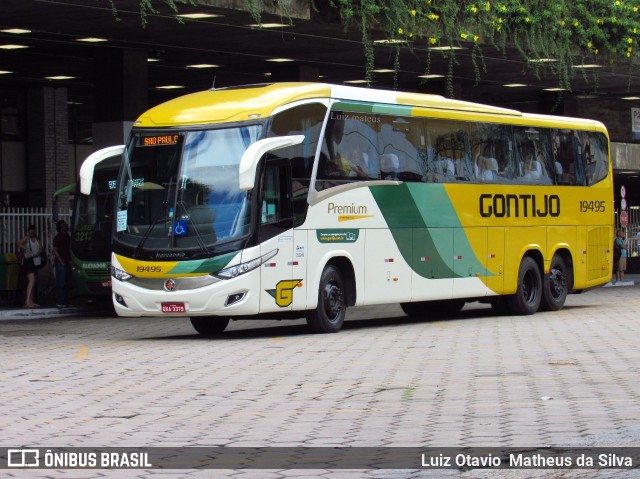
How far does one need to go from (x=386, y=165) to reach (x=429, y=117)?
1.86m

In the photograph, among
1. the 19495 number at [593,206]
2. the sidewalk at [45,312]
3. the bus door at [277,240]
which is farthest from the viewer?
the sidewalk at [45,312]

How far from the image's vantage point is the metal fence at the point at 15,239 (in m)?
33.3

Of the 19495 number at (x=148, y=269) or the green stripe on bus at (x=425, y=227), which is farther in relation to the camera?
the green stripe on bus at (x=425, y=227)

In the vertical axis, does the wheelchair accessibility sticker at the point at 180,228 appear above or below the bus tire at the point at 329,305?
above

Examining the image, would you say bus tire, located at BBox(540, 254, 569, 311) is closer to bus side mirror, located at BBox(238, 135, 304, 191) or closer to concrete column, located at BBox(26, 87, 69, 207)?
bus side mirror, located at BBox(238, 135, 304, 191)

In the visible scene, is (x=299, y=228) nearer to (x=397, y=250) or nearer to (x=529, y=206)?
(x=397, y=250)

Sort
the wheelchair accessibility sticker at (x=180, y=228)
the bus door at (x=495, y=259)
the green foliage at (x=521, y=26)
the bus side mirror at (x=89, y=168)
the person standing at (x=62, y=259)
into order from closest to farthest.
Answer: the wheelchair accessibility sticker at (x=180, y=228) → the bus side mirror at (x=89, y=168) → the bus door at (x=495, y=259) → the green foliage at (x=521, y=26) → the person standing at (x=62, y=259)

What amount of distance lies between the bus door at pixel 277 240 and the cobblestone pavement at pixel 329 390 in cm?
64

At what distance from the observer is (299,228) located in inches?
831

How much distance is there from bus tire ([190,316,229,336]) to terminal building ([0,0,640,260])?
396 cm

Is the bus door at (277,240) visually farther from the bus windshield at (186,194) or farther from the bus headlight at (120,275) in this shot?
the bus headlight at (120,275)

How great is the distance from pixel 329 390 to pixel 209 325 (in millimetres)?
9334

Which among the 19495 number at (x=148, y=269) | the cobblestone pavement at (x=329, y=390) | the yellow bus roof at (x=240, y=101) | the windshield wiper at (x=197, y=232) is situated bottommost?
the cobblestone pavement at (x=329, y=390)

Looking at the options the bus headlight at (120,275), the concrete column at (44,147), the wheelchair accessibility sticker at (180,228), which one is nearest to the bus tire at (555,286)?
the wheelchair accessibility sticker at (180,228)
